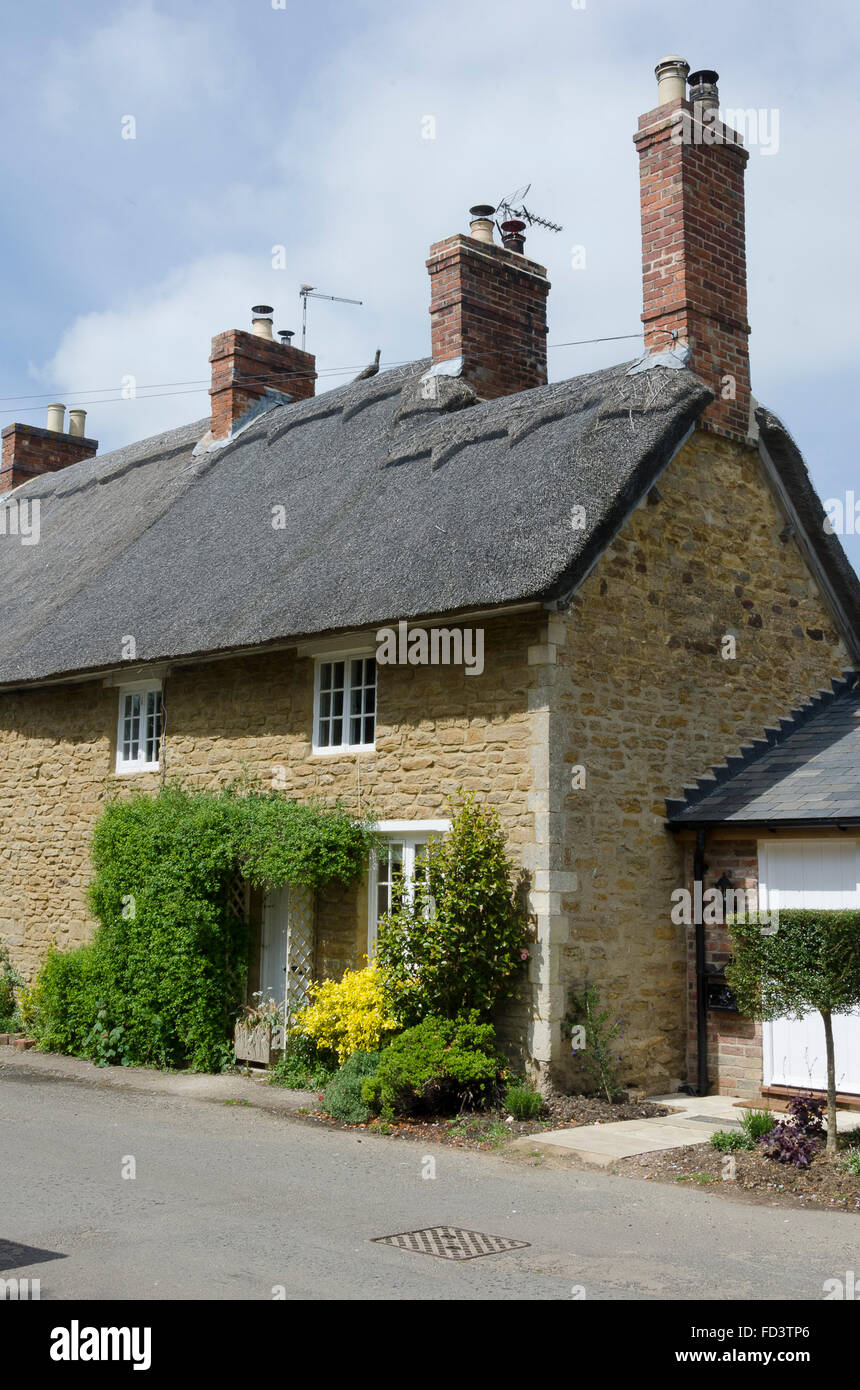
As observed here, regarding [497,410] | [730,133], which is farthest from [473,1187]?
[730,133]

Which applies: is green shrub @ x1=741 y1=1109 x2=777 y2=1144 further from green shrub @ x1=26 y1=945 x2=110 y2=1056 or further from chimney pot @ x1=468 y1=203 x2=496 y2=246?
chimney pot @ x1=468 y1=203 x2=496 y2=246

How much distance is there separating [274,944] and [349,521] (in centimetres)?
430

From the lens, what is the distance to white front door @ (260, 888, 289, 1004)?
1233cm

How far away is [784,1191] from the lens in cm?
765

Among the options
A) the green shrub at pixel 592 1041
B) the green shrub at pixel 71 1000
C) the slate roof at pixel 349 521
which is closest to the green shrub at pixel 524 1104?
the green shrub at pixel 592 1041

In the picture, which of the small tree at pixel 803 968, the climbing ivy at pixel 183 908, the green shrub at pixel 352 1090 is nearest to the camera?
the small tree at pixel 803 968

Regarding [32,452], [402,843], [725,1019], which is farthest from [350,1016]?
[32,452]

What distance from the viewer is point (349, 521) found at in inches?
512

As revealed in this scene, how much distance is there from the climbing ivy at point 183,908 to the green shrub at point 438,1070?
1.89m

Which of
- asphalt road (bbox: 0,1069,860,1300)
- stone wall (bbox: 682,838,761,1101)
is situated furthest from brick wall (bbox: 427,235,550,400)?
asphalt road (bbox: 0,1069,860,1300)

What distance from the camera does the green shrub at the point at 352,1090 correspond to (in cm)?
980

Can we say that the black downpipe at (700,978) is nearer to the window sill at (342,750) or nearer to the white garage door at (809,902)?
the white garage door at (809,902)

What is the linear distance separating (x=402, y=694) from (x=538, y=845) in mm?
2029
